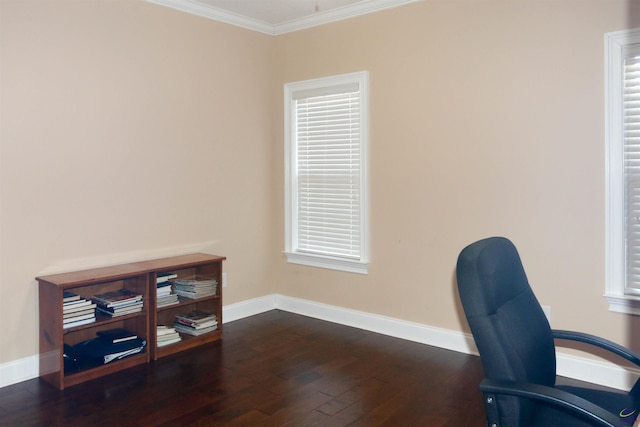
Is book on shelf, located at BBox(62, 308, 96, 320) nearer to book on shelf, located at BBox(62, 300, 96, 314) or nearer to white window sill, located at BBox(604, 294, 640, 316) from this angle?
book on shelf, located at BBox(62, 300, 96, 314)

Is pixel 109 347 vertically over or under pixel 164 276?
under

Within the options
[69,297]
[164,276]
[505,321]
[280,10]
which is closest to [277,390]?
[164,276]

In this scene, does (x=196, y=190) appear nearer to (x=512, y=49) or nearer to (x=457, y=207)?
(x=457, y=207)

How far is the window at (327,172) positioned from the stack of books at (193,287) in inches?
39.6

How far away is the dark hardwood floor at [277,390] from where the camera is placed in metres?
2.73

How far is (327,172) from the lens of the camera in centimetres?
454

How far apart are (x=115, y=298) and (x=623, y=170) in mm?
3342

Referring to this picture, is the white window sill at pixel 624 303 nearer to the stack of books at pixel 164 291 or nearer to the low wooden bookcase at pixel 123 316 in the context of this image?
the low wooden bookcase at pixel 123 316

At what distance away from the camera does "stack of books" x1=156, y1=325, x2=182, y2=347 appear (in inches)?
145

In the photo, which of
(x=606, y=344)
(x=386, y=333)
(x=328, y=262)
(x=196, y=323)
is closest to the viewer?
(x=606, y=344)

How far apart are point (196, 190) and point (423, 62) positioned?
210 cm

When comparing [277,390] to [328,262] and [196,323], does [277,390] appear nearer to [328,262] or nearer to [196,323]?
[196,323]

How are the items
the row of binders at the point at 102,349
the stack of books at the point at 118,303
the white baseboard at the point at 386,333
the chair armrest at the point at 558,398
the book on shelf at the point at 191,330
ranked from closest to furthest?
the chair armrest at the point at 558,398 < the white baseboard at the point at 386,333 < the row of binders at the point at 102,349 < the stack of books at the point at 118,303 < the book on shelf at the point at 191,330

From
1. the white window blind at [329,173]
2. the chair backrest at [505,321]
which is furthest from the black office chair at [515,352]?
the white window blind at [329,173]
